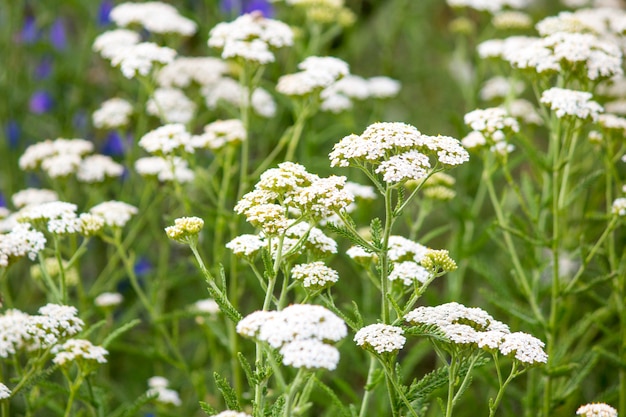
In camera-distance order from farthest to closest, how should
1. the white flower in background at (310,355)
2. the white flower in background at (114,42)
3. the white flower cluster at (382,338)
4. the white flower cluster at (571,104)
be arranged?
the white flower in background at (114,42) < the white flower cluster at (571,104) < the white flower cluster at (382,338) < the white flower in background at (310,355)

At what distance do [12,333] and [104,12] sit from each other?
250 cm

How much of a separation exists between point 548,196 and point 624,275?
13.8 inches

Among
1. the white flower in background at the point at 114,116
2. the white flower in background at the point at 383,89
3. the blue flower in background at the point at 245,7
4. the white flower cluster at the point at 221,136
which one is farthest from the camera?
the blue flower in background at the point at 245,7

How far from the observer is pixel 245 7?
4.04 meters

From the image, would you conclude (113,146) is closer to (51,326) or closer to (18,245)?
(18,245)

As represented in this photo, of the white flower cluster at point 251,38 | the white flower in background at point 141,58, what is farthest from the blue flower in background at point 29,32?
the white flower cluster at point 251,38

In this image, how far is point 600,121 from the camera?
8.26 feet

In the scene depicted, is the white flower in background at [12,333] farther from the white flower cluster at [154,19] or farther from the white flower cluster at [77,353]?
the white flower cluster at [154,19]

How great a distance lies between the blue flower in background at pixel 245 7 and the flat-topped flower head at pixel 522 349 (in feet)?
7.73

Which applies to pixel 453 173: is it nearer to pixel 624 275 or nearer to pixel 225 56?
pixel 624 275

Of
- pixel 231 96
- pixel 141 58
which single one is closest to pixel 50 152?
pixel 141 58

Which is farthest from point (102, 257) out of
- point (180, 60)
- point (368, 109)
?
point (368, 109)

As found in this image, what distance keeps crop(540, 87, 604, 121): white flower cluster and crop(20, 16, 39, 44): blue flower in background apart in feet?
8.03

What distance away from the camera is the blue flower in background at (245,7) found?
12.0 ft
